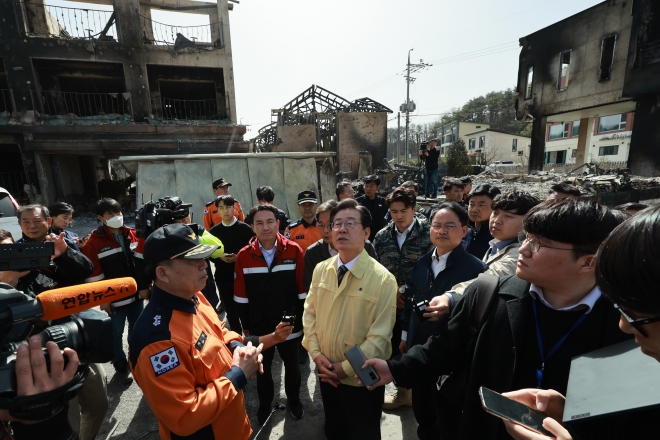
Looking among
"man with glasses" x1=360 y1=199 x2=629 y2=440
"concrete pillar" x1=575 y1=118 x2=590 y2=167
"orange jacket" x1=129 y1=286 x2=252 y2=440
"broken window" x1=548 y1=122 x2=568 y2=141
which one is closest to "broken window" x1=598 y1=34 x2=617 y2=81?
"concrete pillar" x1=575 y1=118 x2=590 y2=167

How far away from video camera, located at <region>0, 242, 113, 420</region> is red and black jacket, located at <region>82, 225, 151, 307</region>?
7.74ft

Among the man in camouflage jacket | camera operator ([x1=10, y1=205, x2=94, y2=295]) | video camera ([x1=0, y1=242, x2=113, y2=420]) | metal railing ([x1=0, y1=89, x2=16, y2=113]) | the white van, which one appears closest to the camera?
video camera ([x1=0, y1=242, x2=113, y2=420])

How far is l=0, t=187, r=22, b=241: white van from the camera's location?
4.28 meters

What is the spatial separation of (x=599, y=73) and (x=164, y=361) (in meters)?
19.7

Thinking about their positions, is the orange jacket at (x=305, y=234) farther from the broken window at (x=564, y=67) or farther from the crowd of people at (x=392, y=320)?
the broken window at (x=564, y=67)

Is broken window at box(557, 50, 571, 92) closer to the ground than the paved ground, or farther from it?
farther from it

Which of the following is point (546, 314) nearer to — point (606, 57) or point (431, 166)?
point (431, 166)

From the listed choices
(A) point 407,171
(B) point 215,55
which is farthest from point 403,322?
(B) point 215,55

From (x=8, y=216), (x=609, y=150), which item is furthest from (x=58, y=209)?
(x=609, y=150)

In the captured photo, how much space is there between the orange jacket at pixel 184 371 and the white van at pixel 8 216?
167 inches

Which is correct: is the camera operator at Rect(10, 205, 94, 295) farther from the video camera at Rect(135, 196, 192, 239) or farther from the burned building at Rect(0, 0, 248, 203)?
the burned building at Rect(0, 0, 248, 203)

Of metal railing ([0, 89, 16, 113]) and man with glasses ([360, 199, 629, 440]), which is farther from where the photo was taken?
metal railing ([0, 89, 16, 113])

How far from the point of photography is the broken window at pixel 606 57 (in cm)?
1378

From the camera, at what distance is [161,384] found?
1344 mm
